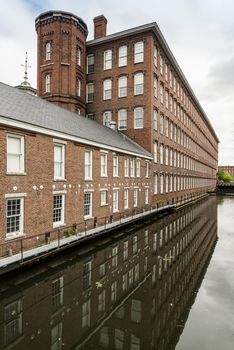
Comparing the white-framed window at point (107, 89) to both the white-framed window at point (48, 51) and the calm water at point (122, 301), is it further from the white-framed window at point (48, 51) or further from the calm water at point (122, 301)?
the calm water at point (122, 301)

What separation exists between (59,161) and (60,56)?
2221 centimetres

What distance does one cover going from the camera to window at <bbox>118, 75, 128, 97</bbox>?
34.6 metres

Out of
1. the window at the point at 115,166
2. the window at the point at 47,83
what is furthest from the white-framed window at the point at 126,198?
the window at the point at 47,83

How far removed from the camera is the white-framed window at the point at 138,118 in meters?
33.0

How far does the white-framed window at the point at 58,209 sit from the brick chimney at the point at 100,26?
29938 mm

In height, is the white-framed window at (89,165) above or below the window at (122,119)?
below

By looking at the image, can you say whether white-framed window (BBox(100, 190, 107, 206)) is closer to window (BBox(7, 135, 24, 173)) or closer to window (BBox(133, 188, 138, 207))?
window (BBox(133, 188, 138, 207))

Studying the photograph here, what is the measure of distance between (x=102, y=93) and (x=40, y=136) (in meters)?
23.5

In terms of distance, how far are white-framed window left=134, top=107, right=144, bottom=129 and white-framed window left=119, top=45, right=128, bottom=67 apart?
6.45 metres

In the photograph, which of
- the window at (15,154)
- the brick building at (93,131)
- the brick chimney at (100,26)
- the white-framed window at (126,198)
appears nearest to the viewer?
the window at (15,154)

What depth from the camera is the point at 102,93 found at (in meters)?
36.1

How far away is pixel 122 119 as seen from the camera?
34438mm

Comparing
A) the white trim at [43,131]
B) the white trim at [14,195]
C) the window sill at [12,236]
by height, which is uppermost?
the white trim at [43,131]

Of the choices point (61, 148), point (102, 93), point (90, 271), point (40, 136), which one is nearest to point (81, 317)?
point (90, 271)
